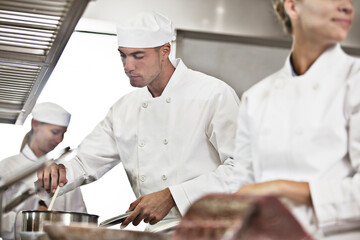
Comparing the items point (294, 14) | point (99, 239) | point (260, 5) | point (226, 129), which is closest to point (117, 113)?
point (226, 129)

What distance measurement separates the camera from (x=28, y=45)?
2656 millimetres

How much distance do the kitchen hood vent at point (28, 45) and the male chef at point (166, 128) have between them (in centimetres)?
27

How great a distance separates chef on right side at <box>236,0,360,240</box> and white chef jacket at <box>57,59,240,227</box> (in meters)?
0.77

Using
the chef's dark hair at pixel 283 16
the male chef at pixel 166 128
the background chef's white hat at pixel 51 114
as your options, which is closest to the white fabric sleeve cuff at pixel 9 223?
the male chef at pixel 166 128

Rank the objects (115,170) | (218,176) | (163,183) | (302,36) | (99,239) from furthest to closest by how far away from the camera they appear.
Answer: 1. (115,170)
2. (163,183)
3. (218,176)
4. (302,36)
5. (99,239)

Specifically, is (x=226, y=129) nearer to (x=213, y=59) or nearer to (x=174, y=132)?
(x=174, y=132)

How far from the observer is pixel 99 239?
4.12 feet

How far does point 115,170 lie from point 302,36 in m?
1.61

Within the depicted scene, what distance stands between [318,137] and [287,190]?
17 cm

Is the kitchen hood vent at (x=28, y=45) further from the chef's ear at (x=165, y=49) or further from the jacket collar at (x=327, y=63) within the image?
the jacket collar at (x=327, y=63)

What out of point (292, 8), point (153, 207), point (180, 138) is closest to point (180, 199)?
point (153, 207)

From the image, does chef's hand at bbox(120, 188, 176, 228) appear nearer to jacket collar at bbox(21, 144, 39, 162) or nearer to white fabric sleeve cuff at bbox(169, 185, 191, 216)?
white fabric sleeve cuff at bbox(169, 185, 191, 216)

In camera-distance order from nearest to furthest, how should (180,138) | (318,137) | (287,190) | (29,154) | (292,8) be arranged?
(287,190) → (318,137) → (292,8) → (180,138) → (29,154)

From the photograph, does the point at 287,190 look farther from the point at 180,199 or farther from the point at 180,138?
the point at 180,138
